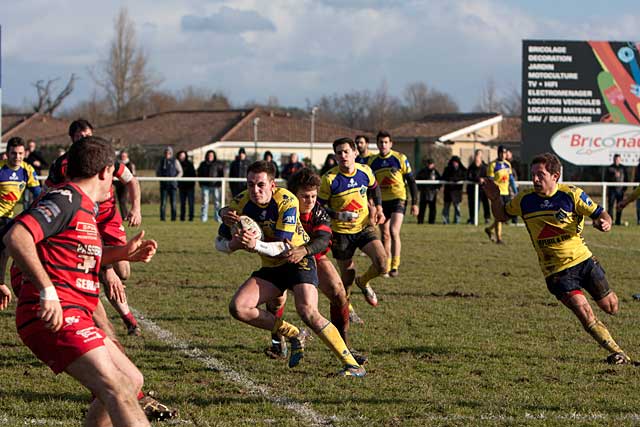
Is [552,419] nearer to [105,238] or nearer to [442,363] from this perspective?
[442,363]

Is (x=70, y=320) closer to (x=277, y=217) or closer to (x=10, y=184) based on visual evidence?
(x=277, y=217)

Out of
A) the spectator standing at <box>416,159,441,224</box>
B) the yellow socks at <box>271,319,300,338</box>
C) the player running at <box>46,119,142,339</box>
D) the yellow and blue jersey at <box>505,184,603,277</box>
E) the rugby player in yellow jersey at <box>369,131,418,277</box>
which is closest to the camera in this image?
the yellow socks at <box>271,319,300,338</box>

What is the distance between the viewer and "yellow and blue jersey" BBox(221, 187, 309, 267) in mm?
7102

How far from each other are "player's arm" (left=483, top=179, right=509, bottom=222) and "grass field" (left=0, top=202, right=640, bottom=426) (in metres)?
1.23

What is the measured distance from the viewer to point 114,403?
13.9 ft

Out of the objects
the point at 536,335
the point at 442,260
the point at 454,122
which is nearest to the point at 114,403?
the point at 536,335

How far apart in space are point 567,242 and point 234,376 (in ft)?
10.1

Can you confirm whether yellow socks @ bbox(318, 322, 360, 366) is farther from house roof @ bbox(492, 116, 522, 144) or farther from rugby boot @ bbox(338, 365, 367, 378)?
house roof @ bbox(492, 116, 522, 144)

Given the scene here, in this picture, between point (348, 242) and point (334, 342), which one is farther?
point (348, 242)

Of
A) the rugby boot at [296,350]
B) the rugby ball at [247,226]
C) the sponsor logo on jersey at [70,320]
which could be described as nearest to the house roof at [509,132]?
the rugby boot at [296,350]

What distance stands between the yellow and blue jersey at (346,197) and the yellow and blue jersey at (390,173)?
9.68ft

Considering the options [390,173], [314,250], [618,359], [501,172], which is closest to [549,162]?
[618,359]

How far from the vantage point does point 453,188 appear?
25969 mm

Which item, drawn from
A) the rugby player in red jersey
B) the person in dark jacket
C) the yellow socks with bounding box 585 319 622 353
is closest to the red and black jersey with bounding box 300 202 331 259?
the yellow socks with bounding box 585 319 622 353
